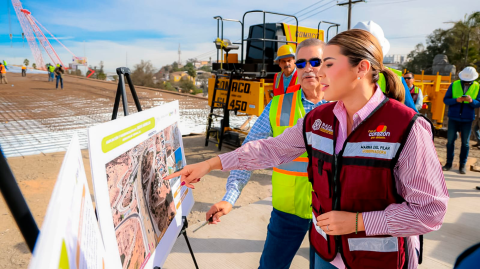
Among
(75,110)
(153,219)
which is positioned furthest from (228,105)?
(75,110)

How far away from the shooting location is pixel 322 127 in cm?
141

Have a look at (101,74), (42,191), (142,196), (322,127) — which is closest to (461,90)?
(322,127)

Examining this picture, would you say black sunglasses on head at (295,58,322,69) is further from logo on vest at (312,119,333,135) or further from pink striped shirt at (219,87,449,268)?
pink striped shirt at (219,87,449,268)

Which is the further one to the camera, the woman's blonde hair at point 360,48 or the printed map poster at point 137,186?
the woman's blonde hair at point 360,48

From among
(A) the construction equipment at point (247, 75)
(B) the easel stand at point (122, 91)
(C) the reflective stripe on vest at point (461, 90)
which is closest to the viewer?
(B) the easel stand at point (122, 91)

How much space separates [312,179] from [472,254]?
1.05 metres

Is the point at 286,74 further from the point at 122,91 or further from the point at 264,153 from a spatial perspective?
the point at 264,153

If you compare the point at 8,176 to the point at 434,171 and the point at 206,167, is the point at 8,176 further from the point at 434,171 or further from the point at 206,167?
the point at 434,171

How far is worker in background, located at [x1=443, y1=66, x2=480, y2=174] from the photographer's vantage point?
588 centimetres

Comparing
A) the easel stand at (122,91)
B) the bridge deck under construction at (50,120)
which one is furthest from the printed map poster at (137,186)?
the bridge deck under construction at (50,120)

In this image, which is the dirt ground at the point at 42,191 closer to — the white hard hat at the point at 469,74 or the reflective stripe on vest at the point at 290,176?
the reflective stripe on vest at the point at 290,176

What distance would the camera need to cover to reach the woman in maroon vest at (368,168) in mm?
1108

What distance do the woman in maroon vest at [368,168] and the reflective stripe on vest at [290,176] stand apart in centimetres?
42

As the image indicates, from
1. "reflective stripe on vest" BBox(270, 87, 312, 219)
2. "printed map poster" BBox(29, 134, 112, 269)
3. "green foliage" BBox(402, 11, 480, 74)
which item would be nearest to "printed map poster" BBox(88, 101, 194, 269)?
"printed map poster" BBox(29, 134, 112, 269)
